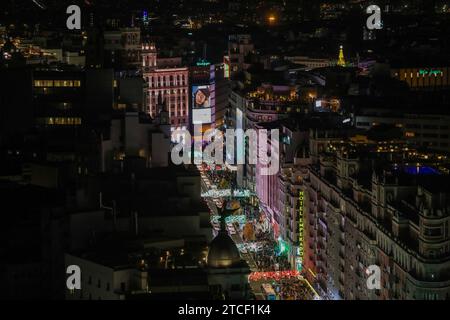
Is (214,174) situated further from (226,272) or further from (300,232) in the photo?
(226,272)

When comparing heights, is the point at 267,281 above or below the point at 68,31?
below

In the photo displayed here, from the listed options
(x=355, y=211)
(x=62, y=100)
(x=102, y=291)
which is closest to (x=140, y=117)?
(x=62, y=100)

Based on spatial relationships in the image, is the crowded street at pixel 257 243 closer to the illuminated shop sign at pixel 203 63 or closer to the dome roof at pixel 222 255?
the dome roof at pixel 222 255

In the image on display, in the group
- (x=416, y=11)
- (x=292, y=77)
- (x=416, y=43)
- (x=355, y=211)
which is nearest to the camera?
(x=355, y=211)

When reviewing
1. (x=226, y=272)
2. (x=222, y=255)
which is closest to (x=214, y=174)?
(x=222, y=255)

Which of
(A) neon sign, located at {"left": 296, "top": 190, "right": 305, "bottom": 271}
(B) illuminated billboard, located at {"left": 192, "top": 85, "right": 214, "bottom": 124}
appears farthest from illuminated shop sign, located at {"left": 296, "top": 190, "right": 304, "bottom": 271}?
(B) illuminated billboard, located at {"left": 192, "top": 85, "right": 214, "bottom": 124}

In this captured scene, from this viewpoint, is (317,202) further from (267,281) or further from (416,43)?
(416,43)

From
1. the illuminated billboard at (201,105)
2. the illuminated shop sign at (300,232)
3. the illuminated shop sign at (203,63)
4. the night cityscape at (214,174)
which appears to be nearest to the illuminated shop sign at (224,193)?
the night cityscape at (214,174)
